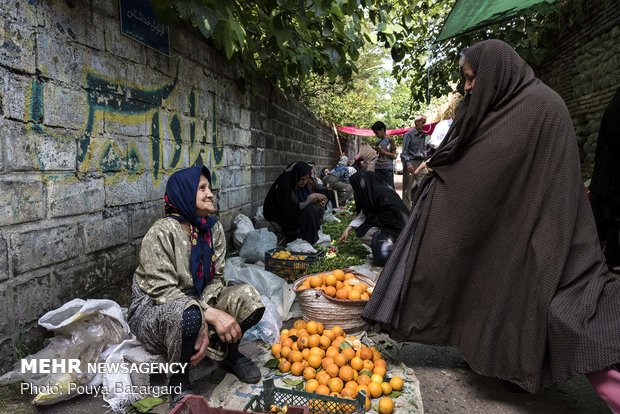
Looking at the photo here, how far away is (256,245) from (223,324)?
2.76 metres

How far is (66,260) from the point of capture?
2.68 metres

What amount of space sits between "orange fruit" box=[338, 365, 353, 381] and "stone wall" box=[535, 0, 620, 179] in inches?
216

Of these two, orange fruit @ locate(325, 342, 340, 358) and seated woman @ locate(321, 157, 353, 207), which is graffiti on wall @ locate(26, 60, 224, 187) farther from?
seated woman @ locate(321, 157, 353, 207)

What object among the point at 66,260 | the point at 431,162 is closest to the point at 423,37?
the point at 431,162

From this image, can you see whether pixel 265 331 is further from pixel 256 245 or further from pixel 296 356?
pixel 256 245

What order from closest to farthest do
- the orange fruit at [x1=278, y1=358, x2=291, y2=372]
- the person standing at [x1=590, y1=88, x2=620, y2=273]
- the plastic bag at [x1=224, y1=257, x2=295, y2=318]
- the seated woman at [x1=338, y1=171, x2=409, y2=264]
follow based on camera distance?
the orange fruit at [x1=278, y1=358, x2=291, y2=372]
the person standing at [x1=590, y1=88, x2=620, y2=273]
the plastic bag at [x1=224, y1=257, x2=295, y2=318]
the seated woman at [x1=338, y1=171, x2=409, y2=264]

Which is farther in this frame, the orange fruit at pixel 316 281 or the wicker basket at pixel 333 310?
the orange fruit at pixel 316 281

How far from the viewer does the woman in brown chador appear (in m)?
2.19

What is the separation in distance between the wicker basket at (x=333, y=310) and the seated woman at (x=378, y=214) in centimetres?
170

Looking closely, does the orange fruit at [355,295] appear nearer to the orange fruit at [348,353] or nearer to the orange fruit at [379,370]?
the orange fruit at [348,353]

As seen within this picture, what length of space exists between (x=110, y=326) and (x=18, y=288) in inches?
20.6

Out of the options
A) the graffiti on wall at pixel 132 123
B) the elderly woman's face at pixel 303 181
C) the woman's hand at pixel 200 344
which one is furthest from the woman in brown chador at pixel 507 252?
the elderly woman's face at pixel 303 181

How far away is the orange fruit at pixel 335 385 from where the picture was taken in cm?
244

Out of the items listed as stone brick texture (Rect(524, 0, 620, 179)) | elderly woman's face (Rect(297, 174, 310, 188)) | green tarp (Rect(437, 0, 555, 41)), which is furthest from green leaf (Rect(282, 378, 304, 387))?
stone brick texture (Rect(524, 0, 620, 179))
